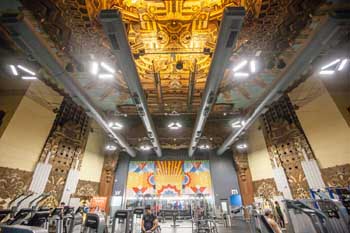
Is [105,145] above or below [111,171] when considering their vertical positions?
above

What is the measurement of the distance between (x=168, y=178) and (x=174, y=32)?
8.43 meters

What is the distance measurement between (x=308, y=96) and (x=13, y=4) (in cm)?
951

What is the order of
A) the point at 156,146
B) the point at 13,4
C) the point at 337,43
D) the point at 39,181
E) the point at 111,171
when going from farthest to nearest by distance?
the point at 111,171
the point at 156,146
the point at 39,181
the point at 337,43
the point at 13,4

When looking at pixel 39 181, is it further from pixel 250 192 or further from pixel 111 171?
pixel 250 192

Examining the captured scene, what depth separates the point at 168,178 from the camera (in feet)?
35.6

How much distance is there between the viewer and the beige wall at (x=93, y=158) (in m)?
9.38

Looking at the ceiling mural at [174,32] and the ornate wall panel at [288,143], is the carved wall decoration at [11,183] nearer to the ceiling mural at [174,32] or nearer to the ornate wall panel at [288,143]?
Result: the ceiling mural at [174,32]

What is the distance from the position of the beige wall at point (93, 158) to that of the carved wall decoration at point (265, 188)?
29.8ft

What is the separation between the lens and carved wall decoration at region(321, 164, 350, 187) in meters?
5.92

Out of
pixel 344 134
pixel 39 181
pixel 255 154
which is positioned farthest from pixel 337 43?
pixel 39 181

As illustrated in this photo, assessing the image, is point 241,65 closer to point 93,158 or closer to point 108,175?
point 93,158

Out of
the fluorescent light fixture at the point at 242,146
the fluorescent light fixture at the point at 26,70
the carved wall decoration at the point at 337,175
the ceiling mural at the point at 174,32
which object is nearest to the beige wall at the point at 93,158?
the ceiling mural at the point at 174,32

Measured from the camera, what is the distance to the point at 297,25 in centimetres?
466

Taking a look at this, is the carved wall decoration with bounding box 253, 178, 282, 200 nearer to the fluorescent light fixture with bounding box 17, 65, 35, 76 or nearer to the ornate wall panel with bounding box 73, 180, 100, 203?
the ornate wall panel with bounding box 73, 180, 100, 203
